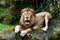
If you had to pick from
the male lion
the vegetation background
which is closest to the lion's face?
the male lion

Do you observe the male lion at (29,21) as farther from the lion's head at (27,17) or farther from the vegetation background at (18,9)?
the vegetation background at (18,9)

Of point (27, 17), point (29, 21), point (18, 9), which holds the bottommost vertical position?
point (29, 21)

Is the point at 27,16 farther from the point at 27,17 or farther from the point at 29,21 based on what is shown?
the point at 29,21

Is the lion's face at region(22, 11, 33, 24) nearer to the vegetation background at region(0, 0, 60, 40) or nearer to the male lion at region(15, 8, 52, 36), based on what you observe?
the male lion at region(15, 8, 52, 36)

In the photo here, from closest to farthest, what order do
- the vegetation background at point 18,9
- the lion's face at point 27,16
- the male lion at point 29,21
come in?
the lion's face at point 27,16 < the male lion at point 29,21 < the vegetation background at point 18,9

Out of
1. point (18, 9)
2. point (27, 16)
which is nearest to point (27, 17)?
point (27, 16)

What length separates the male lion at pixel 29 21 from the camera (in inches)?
389

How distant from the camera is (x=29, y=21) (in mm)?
9898

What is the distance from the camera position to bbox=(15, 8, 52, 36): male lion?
32.4 ft

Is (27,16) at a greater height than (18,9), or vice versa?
(18,9)

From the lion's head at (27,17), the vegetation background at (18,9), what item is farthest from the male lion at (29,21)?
the vegetation background at (18,9)

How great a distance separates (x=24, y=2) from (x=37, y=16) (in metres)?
2.60

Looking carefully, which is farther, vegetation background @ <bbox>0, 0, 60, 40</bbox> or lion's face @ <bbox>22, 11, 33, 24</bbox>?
vegetation background @ <bbox>0, 0, 60, 40</bbox>

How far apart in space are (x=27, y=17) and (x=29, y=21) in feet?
0.62
